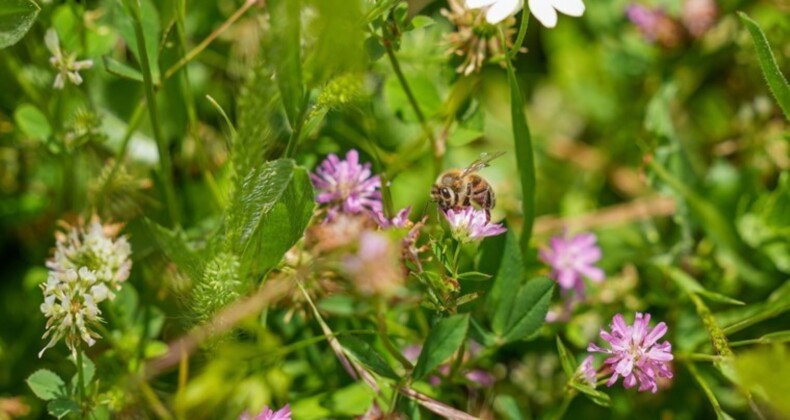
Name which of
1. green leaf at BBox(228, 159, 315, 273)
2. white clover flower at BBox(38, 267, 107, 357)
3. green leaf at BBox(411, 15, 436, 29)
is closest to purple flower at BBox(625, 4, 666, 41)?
green leaf at BBox(411, 15, 436, 29)

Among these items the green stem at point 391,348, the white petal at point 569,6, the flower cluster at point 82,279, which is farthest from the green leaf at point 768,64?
the flower cluster at point 82,279

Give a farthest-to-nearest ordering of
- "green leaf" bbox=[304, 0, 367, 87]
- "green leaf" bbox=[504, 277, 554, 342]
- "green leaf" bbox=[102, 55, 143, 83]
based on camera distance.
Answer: "green leaf" bbox=[102, 55, 143, 83] → "green leaf" bbox=[504, 277, 554, 342] → "green leaf" bbox=[304, 0, 367, 87]

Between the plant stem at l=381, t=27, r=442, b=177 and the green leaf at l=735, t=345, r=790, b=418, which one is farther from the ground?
the plant stem at l=381, t=27, r=442, b=177

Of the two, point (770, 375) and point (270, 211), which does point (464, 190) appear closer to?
point (270, 211)

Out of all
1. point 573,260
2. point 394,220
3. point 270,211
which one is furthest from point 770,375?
point 573,260

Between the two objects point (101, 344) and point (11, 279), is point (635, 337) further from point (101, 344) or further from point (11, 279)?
point (11, 279)

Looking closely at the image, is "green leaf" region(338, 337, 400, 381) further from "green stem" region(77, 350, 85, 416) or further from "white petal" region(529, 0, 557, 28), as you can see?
"white petal" region(529, 0, 557, 28)

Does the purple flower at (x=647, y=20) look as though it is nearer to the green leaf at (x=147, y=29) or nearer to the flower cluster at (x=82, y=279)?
the green leaf at (x=147, y=29)
